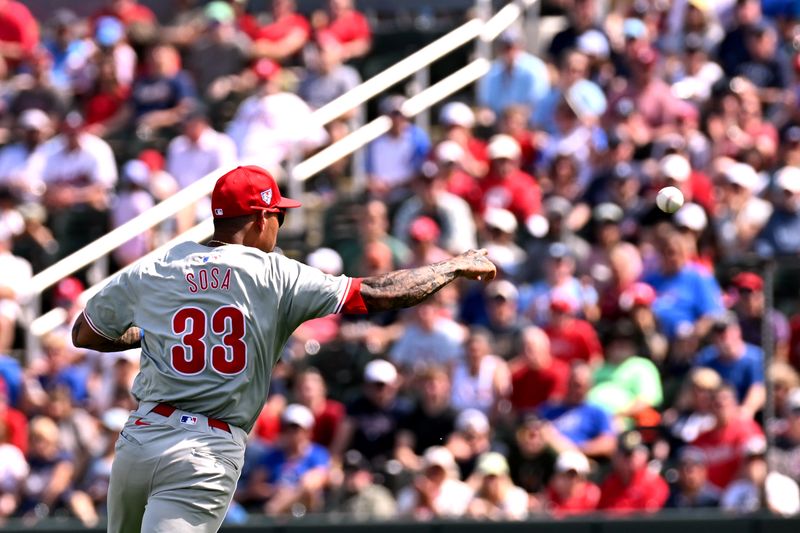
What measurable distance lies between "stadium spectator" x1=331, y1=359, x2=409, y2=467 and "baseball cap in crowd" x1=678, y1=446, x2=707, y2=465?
1922 millimetres

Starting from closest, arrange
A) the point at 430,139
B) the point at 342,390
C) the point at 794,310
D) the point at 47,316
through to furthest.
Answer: the point at 794,310 < the point at 342,390 < the point at 47,316 < the point at 430,139

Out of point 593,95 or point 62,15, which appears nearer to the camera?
point 593,95

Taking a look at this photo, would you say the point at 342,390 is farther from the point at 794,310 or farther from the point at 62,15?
the point at 62,15

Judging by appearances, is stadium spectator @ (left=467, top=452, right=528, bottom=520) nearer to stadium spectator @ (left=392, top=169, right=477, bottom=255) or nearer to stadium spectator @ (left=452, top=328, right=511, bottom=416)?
stadium spectator @ (left=452, top=328, right=511, bottom=416)

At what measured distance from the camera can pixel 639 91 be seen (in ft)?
45.2

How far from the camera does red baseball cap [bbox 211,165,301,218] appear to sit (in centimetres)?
666

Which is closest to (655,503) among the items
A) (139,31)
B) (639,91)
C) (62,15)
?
(639,91)

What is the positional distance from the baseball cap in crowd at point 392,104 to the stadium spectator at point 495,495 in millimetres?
4141

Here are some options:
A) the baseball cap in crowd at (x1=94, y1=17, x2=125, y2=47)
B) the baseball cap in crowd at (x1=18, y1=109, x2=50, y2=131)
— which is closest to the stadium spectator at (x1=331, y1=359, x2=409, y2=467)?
the baseball cap in crowd at (x1=18, y1=109, x2=50, y2=131)

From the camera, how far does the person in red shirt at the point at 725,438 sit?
10.8 metres

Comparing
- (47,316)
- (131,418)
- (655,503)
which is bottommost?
(655,503)

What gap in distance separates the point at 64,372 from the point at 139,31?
5040 mm

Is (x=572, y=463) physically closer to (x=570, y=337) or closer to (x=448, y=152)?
(x=570, y=337)

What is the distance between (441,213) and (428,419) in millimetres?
1989
